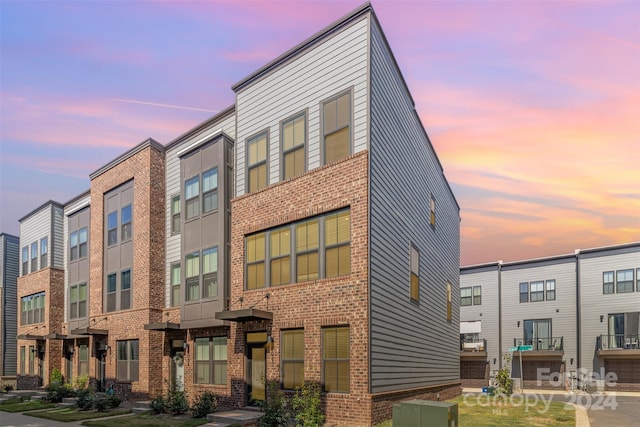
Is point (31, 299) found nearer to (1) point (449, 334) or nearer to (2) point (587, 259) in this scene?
(1) point (449, 334)

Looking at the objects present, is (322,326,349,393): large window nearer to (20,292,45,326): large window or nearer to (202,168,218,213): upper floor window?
(202,168,218,213): upper floor window

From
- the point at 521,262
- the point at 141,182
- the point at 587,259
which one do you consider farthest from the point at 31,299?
the point at 587,259

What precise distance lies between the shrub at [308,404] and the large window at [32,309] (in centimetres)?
2574

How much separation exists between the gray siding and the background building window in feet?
63.6

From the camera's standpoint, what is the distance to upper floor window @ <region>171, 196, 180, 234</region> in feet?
81.2

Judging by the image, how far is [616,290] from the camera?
40.7 meters

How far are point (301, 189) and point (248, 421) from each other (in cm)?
730

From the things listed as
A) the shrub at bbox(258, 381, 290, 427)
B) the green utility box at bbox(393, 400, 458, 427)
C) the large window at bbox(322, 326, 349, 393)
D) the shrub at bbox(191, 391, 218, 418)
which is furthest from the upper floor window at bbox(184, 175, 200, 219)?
the green utility box at bbox(393, 400, 458, 427)

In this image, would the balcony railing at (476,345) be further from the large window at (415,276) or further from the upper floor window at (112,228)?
the upper floor window at (112,228)

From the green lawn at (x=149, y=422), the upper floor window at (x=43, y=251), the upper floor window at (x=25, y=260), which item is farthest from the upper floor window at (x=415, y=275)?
the upper floor window at (x=25, y=260)

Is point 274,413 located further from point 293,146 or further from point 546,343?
point 546,343

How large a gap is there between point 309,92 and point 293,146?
184 centimetres

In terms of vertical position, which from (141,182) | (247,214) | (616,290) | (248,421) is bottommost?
(248,421)

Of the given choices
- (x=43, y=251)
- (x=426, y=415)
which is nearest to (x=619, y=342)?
(x=426, y=415)
